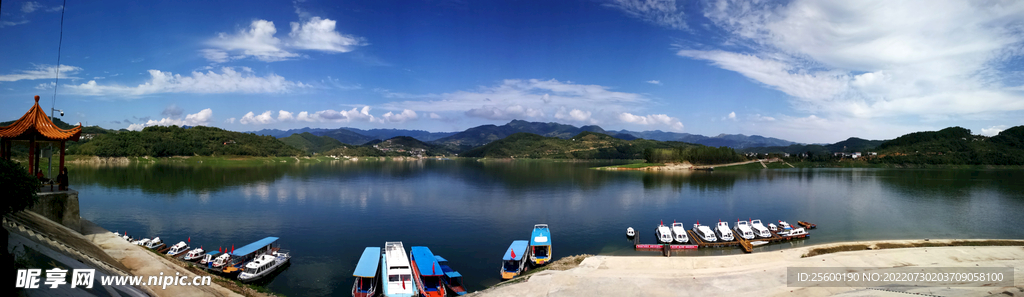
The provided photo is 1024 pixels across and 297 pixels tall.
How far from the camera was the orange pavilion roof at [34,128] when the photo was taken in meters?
21.7

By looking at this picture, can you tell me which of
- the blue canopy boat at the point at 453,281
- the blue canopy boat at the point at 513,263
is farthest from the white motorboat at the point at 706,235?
the blue canopy boat at the point at 453,281

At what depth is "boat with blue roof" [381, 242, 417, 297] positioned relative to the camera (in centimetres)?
2099

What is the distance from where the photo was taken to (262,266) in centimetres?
2467

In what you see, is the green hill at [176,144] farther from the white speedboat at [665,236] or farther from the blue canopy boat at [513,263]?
the white speedboat at [665,236]

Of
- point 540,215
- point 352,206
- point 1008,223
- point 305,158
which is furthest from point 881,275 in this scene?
point 305,158

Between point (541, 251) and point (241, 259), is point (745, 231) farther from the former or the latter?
point (241, 259)

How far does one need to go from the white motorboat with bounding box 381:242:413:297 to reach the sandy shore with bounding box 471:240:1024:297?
12.5 ft

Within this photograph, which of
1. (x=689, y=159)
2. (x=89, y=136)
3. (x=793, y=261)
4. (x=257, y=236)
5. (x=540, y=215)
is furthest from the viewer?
(x=89, y=136)

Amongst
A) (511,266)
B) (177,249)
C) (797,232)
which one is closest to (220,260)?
(177,249)

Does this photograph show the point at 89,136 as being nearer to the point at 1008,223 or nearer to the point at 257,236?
the point at 257,236

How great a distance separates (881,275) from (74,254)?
116ft

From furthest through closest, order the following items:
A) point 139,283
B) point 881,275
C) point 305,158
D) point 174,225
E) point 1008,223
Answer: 1. point 305,158
2. point 1008,223
3. point 174,225
4. point 881,275
5. point 139,283

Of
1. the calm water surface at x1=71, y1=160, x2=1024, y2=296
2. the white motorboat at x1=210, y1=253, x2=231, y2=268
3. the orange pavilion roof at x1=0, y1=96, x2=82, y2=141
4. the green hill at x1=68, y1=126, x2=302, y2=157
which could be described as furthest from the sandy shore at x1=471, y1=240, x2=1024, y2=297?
the green hill at x1=68, y1=126, x2=302, y2=157

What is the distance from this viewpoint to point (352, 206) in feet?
176
